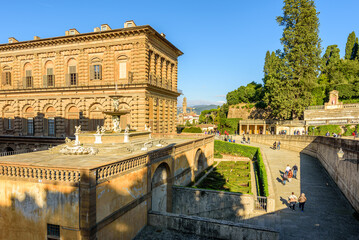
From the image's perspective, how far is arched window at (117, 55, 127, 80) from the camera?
2934cm

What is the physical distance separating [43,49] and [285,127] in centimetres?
4214

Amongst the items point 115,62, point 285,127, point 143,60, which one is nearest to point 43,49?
point 115,62

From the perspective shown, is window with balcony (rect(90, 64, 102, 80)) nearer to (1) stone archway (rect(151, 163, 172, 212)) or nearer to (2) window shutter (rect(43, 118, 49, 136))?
(2) window shutter (rect(43, 118, 49, 136))

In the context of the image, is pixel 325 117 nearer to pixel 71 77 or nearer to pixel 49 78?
pixel 71 77

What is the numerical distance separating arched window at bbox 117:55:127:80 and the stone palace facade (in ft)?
0.40

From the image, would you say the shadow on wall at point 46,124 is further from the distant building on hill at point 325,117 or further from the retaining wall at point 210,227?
the distant building on hill at point 325,117

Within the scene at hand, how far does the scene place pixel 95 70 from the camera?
30609 mm

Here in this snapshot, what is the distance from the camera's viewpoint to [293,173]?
22.7m

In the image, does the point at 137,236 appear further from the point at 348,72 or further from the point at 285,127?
the point at 348,72

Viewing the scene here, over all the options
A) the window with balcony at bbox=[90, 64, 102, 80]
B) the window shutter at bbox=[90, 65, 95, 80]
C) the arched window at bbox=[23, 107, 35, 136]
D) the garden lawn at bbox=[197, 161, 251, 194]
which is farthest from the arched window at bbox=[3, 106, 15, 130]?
the garden lawn at bbox=[197, 161, 251, 194]

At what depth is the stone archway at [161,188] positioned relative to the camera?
16.1 meters

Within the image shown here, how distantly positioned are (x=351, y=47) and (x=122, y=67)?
6183 cm

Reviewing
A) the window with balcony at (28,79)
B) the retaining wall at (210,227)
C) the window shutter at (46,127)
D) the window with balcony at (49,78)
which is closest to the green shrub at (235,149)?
the retaining wall at (210,227)

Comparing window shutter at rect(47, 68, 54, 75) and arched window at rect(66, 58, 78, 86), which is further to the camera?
window shutter at rect(47, 68, 54, 75)
